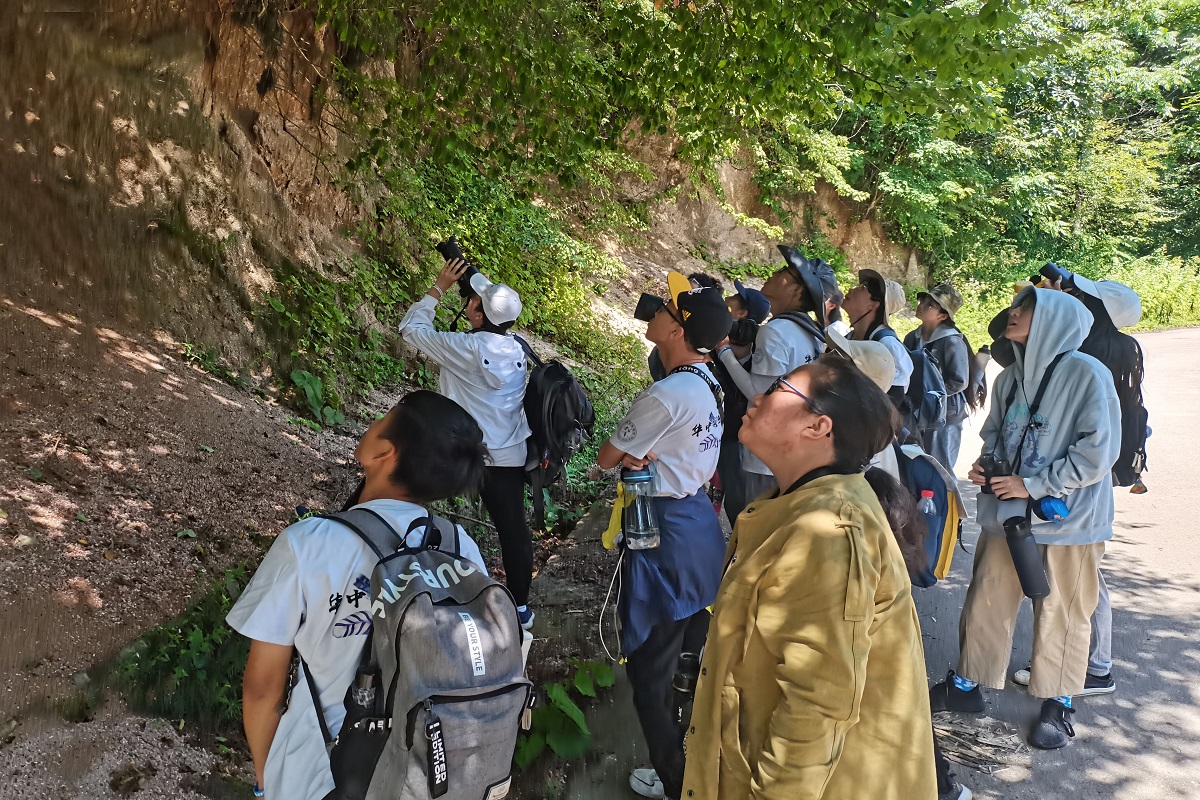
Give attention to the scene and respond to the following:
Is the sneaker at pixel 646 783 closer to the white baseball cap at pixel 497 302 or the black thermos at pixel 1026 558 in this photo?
the black thermos at pixel 1026 558

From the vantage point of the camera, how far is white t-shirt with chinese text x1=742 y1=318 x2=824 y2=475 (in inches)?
184

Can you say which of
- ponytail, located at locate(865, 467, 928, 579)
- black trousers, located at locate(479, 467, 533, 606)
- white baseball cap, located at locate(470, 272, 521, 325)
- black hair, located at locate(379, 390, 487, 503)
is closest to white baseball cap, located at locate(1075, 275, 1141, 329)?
ponytail, located at locate(865, 467, 928, 579)

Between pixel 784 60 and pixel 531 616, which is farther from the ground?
pixel 784 60

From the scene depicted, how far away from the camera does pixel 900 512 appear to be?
8.60ft

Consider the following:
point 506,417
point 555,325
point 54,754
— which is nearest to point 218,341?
point 506,417

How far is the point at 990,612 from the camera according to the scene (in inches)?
172

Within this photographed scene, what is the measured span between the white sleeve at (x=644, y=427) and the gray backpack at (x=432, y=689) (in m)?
1.35

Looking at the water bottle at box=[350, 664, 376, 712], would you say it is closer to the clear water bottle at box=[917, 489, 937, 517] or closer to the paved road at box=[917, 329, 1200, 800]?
the clear water bottle at box=[917, 489, 937, 517]

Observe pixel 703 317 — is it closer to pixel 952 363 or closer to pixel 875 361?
pixel 875 361

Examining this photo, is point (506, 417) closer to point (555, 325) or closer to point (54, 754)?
point (54, 754)

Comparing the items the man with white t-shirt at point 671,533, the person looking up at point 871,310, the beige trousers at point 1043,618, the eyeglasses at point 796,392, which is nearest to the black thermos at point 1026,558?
the beige trousers at point 1043,618

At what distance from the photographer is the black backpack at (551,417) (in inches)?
187

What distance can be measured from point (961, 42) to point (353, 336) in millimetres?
6140

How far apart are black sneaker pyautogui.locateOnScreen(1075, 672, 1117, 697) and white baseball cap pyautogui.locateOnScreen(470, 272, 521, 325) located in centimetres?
371
